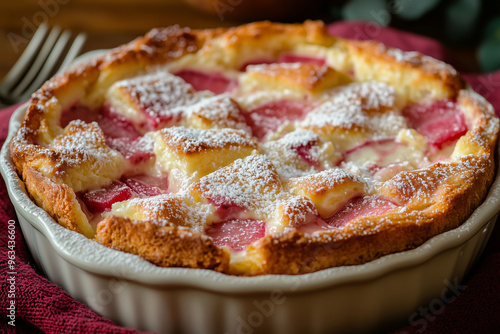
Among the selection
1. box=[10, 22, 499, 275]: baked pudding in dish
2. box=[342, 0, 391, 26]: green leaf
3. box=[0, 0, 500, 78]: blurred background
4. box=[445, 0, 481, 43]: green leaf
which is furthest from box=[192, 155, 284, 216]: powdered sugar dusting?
box=[445, 0, 481, 43]: green leaf

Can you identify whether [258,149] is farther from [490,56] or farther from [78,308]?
[490,56]

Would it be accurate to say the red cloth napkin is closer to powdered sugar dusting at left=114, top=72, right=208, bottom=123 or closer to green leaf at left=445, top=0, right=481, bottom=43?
powdered sugar dusting at left=114, top=72, right=208, bottom=123

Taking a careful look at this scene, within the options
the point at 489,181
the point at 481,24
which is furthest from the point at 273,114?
the point at 481,24

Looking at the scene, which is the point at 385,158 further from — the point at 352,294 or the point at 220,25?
the point at 220,25

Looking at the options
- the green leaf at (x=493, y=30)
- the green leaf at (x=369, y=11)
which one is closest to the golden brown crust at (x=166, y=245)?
the green leaf at (x=369, y=11)

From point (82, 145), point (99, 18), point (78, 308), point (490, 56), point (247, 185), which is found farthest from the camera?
point (99, 18)

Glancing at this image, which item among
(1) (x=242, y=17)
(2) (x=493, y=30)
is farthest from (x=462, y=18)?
(1) (x=242, y=17)
